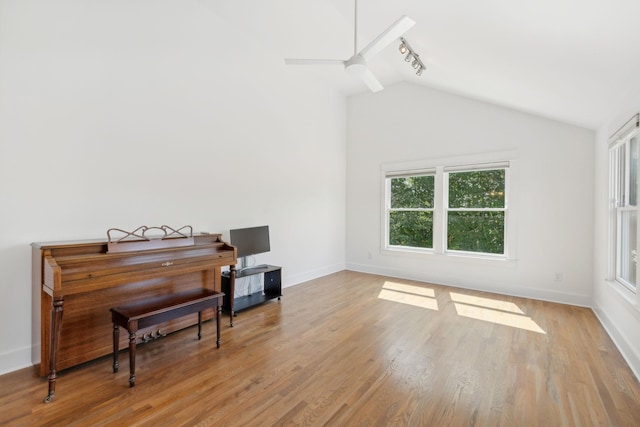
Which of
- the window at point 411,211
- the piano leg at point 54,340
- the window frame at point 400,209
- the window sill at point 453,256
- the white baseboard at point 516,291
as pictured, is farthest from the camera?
the window at point 411,211

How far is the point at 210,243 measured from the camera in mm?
3266

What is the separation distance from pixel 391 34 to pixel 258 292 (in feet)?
11.4

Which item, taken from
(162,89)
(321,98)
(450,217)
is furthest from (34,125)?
(450,217)

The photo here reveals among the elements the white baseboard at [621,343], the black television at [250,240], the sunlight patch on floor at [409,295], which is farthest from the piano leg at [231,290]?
the white baseboard at [621,343]

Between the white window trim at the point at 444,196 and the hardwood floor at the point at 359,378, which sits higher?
the white window trim at the point at 444,196

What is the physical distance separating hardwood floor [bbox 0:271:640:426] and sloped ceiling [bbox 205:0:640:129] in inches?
89.4

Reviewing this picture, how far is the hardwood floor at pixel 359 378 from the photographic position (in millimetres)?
1882

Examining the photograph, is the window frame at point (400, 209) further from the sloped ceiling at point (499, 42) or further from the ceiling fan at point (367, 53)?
the ceiling fan at point (367, 53)

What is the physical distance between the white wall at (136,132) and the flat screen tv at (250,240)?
0.24 meters

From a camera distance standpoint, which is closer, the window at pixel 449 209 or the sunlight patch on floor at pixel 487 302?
the sunlight patch on floor at pixel 487 302

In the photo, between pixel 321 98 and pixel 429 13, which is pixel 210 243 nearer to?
pixel 429 13

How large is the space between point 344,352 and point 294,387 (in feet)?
2.17

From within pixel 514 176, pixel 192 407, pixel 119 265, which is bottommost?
pixel 192 407

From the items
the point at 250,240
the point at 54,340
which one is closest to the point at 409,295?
the point at 250,240
